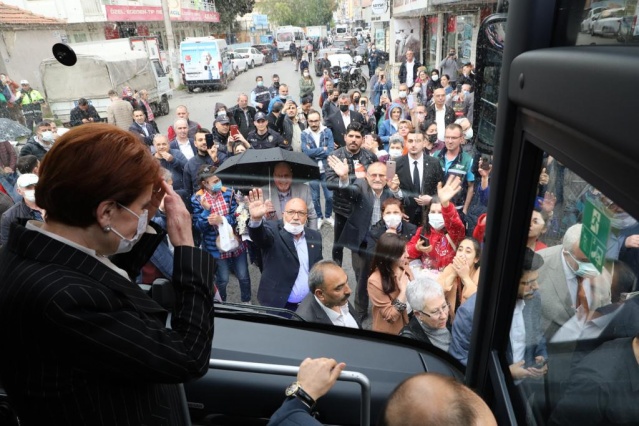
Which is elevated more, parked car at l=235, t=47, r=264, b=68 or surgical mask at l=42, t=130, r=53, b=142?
parked car at l=235, t=47, r=264, b=68

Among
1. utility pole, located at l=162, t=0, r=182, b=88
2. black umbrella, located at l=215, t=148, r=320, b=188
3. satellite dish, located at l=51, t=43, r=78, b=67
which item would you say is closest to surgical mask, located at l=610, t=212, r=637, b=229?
black umbrella, located at l=215, t=148, r=320, b=188

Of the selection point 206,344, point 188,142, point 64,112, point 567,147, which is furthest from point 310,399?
point 64,112

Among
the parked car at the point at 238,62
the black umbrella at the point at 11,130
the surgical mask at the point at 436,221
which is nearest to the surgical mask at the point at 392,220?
the surgical mask at the point at 436,221

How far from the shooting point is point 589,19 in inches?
28.0

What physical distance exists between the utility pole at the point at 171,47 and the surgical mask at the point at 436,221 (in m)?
3.43

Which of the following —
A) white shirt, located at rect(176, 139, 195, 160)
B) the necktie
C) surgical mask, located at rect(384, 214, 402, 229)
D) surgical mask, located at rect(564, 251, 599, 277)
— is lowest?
surgical mask, located at rect(384, 214, 402, 229)

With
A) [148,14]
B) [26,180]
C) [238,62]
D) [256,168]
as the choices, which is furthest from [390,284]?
[238,62]

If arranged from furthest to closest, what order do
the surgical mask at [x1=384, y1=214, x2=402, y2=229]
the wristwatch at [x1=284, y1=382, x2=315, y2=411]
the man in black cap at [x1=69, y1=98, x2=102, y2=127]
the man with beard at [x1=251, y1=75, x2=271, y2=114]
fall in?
1. the man with beard at [x1=251, y1=75, x2=271, y2=114]
2. the man in black cap at [x1=69, y1=98, x2=102, y2=127]
3. the surgical mask at [x1=384, y1=214, x2=402, y2=229]
4. the wristwatch at [x1=284, y1=382, x2=315, y2=411]

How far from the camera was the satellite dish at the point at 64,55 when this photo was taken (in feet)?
11.6

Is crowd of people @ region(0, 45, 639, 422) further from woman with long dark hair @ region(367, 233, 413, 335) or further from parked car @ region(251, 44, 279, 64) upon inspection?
parked car @ region(251, 44, 279, 64)

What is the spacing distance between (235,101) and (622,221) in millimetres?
7401

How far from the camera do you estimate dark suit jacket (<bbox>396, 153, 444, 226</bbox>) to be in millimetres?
3643

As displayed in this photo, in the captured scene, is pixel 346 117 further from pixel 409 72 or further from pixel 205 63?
pixel 409 72

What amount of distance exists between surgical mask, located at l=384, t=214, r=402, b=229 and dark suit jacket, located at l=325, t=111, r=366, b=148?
3158mm
